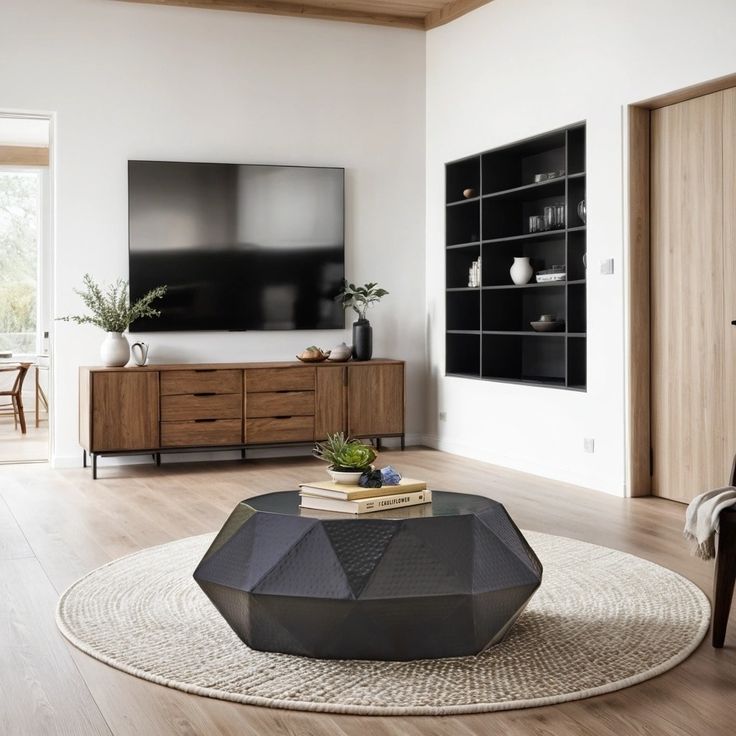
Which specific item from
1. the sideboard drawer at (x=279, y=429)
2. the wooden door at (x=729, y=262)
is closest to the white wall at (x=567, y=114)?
the wooden door at (x=729, y=262)

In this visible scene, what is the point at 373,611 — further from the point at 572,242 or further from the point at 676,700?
the point at 572,242

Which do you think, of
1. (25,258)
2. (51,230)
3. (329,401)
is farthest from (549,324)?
(25,258)

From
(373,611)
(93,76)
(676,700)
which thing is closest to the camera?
(676,700)

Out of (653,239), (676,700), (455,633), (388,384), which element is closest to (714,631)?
(676,700)

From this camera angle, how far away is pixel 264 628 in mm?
2670

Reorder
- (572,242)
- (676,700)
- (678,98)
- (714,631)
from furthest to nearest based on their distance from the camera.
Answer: (572,242), (678,98), (714,631), (676,700)

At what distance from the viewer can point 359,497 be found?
270 centimetres

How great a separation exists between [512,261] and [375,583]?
4363 mm

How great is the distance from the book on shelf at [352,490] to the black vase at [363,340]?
3889 mm

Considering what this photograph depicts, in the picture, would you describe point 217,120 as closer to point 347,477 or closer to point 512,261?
point 512,261

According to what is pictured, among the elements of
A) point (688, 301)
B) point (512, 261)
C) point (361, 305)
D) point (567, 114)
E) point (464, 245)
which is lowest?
point (688, 301)

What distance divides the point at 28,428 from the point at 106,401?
2.07m

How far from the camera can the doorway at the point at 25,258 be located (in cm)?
676

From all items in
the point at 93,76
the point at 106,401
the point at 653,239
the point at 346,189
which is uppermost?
the point at 93,76
